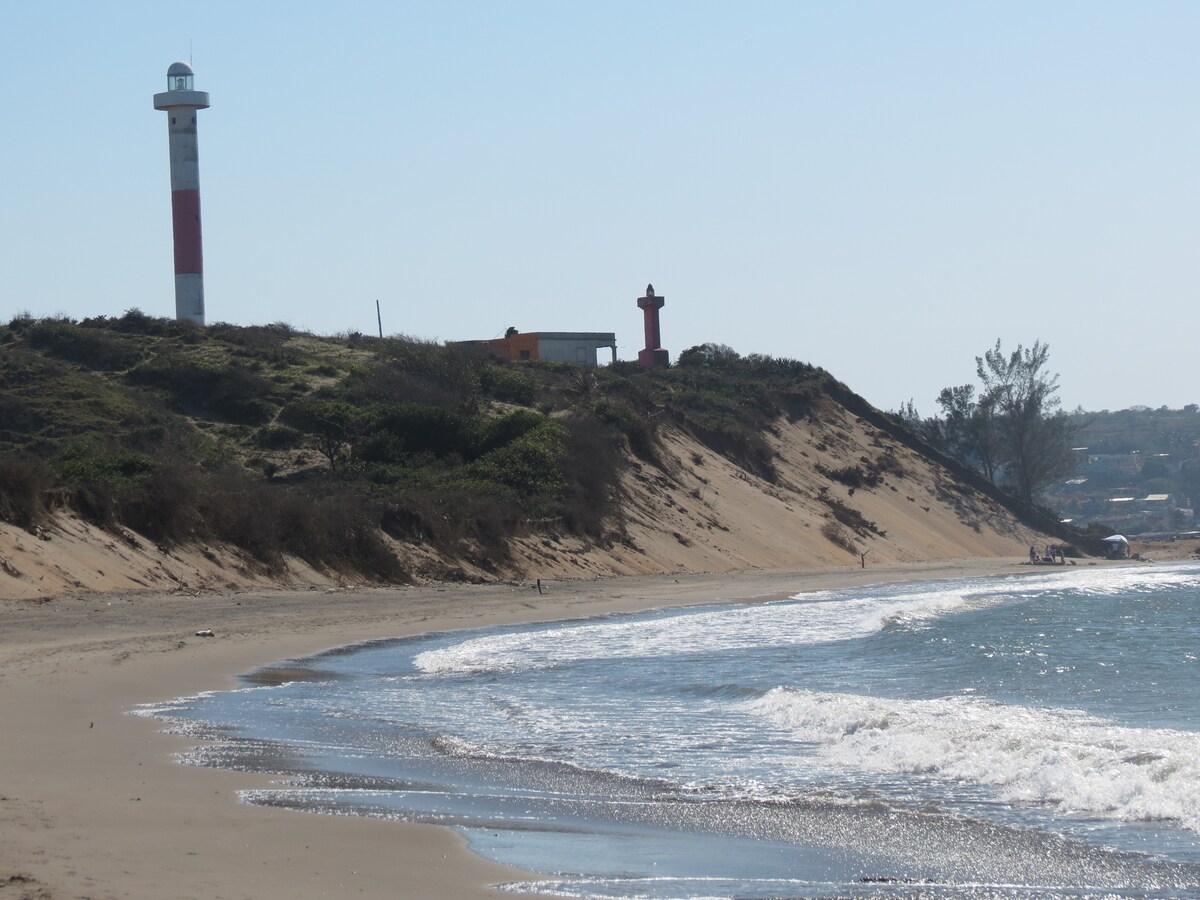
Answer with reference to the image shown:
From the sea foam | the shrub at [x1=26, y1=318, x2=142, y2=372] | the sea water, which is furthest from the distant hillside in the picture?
the sea foam

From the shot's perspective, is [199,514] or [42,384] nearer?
A: [199,514]

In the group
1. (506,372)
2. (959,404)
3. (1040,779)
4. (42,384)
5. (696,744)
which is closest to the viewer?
(1040,779)

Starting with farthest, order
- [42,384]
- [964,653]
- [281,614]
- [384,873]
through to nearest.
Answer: [42,384] < [281,614] < [964,653] < [384,873]

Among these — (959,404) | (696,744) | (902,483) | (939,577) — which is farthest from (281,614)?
(959,404)

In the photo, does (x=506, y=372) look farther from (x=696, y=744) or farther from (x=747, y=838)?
(x=747, y=838)

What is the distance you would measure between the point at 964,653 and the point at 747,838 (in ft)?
37.8

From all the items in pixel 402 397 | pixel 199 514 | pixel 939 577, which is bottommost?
pixel 939 577

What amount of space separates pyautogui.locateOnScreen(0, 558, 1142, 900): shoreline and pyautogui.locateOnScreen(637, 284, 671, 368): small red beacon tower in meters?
42.0

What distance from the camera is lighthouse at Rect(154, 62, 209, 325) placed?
49719mm

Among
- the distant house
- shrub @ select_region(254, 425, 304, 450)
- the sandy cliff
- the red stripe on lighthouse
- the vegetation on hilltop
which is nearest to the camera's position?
the sandy cliff

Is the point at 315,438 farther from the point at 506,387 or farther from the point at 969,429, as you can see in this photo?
the point at 969,429

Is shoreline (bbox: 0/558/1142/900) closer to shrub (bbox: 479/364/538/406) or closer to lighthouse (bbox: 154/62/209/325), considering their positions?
shrub (bbox: 479/364/538/406)

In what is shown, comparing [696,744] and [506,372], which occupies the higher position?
[506,372]

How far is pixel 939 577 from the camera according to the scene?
40062mm
